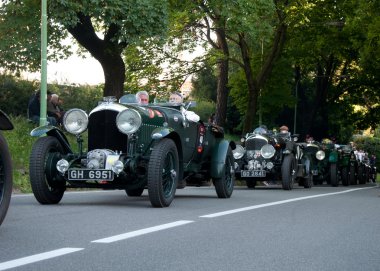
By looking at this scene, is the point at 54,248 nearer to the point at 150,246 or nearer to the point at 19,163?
the point at 150,246

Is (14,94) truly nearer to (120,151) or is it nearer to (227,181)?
(227,181)

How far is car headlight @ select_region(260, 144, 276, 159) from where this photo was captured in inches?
→ 841

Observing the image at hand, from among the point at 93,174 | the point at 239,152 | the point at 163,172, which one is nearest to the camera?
the point at 93,174

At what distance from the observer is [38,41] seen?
82.2 feet

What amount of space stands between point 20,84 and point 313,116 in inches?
796

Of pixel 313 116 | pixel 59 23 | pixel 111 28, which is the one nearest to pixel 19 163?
pixel 59 23

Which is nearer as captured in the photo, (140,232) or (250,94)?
(140,232)

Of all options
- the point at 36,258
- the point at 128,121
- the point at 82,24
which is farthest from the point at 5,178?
the point at 82,24

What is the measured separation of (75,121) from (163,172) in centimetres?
138

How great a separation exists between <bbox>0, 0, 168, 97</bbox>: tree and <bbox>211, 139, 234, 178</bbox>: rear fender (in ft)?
34.3

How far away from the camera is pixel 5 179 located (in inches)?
309

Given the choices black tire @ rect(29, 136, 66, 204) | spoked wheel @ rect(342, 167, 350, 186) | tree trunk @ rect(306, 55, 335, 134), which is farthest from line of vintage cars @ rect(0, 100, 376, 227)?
tree trunk @ rect(306, 55, 335, 134)

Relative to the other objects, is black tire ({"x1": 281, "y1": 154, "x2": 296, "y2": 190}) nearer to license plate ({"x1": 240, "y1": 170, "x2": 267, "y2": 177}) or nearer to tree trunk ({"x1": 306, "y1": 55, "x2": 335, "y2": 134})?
Result: license plate ({"x1": 240, "y1": 170, "x2": 267, "y2": 177})

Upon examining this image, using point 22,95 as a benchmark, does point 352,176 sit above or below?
below
